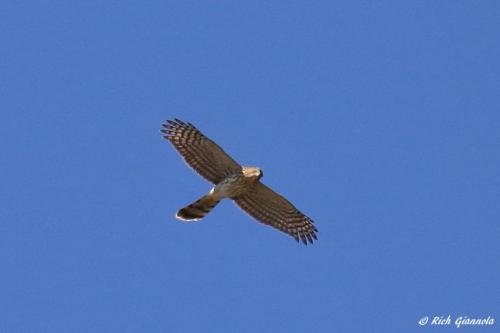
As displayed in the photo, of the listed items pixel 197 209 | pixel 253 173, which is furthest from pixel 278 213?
pixel 197 209

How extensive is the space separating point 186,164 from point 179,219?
112 centimetres

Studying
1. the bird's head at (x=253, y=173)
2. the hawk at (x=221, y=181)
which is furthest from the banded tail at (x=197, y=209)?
the bird's head at (x=253, y=173)

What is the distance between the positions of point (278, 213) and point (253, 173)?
1491 mm

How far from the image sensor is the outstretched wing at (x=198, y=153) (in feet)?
47.5

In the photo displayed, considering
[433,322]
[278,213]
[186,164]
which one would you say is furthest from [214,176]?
[433,322]

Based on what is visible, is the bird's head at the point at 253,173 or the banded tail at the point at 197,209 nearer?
the bird's head at the point at 253,173

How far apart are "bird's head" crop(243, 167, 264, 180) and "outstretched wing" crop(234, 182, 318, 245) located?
2.10ft

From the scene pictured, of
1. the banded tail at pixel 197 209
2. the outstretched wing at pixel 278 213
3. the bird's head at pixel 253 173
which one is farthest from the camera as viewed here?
the outstretched wing at pixel 278 213

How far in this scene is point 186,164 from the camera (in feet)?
48.1

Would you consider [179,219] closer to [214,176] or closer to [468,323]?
[214,176]

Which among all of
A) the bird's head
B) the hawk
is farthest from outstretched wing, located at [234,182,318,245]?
the bird's head

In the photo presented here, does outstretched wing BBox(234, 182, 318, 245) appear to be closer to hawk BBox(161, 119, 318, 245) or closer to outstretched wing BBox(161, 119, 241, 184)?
hawk BBox(161, 119, 318, 245)

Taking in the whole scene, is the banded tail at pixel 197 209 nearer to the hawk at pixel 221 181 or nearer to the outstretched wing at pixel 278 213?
the hawk at pixel 221 181

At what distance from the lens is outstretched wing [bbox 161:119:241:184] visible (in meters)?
14.5
